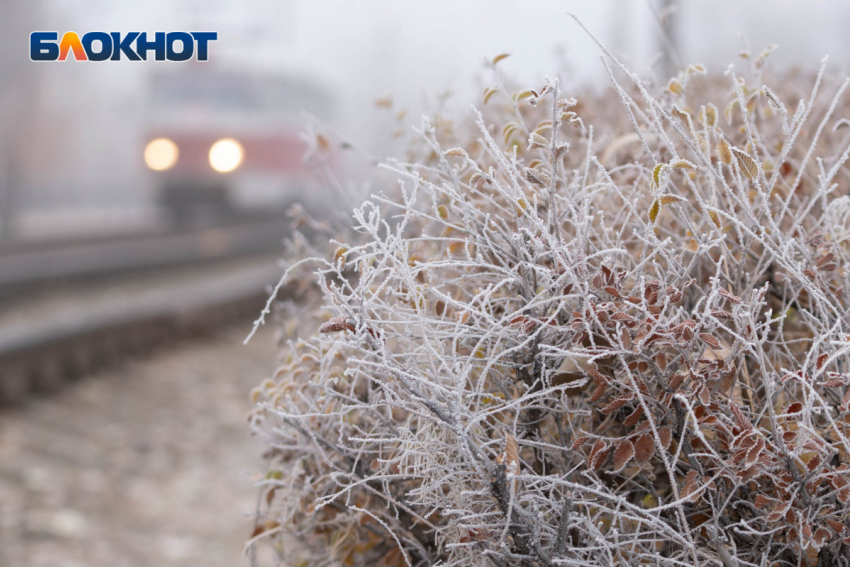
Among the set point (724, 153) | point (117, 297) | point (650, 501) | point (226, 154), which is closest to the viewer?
point (650, 501)

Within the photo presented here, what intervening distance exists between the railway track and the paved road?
268mm

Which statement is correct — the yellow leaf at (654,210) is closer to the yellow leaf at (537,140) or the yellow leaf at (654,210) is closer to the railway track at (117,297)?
the yellow leaf at (537,140)

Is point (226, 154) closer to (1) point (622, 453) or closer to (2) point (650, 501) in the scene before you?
(2) point (650, 501)

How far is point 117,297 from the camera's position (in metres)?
9.86

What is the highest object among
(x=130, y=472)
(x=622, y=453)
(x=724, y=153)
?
(x=724, y=153)

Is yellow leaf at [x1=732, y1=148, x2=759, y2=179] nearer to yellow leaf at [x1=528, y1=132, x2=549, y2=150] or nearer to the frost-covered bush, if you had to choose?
the frost-covered bush

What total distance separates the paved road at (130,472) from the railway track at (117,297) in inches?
10.6

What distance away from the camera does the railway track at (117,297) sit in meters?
6.21

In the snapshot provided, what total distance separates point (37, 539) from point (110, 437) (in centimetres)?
154

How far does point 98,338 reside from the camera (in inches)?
273

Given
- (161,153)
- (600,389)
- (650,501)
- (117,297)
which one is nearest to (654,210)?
(600,389)

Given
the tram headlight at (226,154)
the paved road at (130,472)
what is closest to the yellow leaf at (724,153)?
the paved road at (130,472)

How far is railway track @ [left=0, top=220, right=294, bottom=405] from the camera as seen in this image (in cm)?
621

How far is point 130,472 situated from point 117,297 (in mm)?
5304
